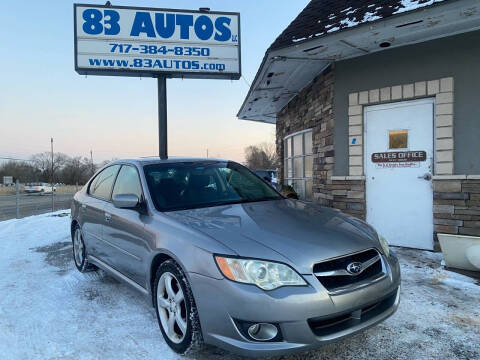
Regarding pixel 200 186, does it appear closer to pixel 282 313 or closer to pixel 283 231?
pixel 283 231

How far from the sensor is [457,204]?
16.3ft

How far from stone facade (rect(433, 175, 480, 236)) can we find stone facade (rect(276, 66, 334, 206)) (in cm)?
173

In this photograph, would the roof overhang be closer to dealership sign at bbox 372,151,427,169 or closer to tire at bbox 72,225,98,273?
dealership sign at bbox 372,151,427,169

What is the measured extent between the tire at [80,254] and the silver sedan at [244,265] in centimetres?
119

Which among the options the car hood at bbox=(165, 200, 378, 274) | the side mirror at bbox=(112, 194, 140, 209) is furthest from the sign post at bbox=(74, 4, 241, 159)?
the car hood at bbox=(165, 200, 378, 274)

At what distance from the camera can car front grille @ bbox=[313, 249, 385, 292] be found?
6.89 feet

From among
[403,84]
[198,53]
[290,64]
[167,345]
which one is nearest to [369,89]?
[403,84]

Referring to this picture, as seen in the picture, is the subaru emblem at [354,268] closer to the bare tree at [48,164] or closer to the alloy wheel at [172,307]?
the alloy wheel at [172,307]

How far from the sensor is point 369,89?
5.66 m

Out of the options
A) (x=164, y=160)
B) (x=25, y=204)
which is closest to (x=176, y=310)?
(x=164, y=160)

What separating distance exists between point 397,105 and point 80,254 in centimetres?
508

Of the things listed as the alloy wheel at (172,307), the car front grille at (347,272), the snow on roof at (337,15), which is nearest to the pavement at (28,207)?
the snow on roof at (337,15)

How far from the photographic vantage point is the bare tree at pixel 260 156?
71188 millimetres

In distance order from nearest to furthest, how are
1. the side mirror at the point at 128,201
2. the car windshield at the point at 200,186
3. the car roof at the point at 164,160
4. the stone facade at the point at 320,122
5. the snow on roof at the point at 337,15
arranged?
1. the side mirror at the point at 128,201
2. the car windshield at the point at 200,186
3. the car roof at the point at 164,160
4. the snow on roof at the point at 337,15
5. the stone facade at the point at 320,122
